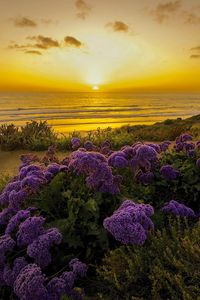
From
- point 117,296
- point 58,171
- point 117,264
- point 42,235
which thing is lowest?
point 117,296

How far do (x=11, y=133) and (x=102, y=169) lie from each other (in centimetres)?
832

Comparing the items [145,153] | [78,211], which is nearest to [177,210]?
[145,153]

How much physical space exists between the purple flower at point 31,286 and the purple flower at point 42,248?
15cm

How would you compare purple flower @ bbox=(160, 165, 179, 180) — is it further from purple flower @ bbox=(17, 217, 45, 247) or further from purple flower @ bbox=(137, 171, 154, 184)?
purple flower @ bbox=(17, 217, 45, 247)

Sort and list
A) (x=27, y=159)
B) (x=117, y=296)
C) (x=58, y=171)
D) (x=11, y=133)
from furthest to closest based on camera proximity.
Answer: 1. (x=11, y=133)
2. (x=27, y=159)
3. (x=58, y=171)
4. (x=117, y=296)

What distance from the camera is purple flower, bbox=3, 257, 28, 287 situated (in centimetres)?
292

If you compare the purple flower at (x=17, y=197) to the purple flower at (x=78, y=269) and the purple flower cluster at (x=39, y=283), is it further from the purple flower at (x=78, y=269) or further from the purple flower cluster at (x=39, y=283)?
the purple flower at (x=78, y=269)

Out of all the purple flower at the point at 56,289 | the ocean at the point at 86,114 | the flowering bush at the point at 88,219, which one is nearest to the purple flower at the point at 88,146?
the flowering bush at the point at 88,219

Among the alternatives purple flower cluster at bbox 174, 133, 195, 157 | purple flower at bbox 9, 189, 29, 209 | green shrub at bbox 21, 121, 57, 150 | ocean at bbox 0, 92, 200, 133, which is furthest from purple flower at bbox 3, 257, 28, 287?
ocean at bbox 0, 92, 200, 133

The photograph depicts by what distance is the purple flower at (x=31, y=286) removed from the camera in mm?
2580

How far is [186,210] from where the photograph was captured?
11.6 ft

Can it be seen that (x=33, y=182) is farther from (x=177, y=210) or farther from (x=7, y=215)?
(x=177, y=210)

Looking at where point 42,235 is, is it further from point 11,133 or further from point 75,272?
point 11,133

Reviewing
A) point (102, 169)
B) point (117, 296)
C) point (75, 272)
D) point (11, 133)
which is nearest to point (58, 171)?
point (102, 169)
